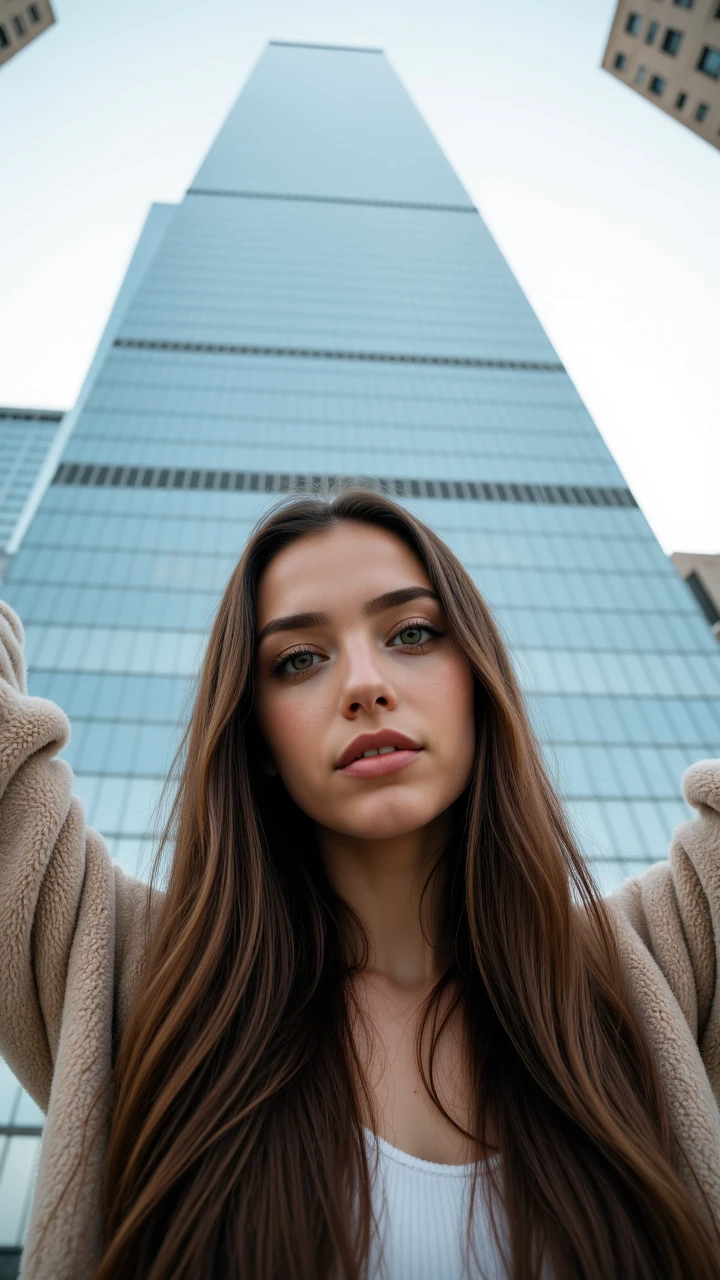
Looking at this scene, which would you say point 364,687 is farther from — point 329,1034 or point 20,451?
point 20,451

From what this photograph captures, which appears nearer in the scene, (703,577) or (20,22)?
(20,22)

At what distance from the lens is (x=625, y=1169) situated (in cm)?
122

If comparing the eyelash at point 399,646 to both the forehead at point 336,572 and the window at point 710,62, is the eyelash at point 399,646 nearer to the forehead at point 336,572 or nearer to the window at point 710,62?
the forehead at point 336,572

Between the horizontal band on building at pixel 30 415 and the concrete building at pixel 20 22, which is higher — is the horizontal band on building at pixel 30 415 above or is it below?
below

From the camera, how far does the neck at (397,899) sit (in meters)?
1.75

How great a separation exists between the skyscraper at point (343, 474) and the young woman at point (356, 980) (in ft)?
46.6

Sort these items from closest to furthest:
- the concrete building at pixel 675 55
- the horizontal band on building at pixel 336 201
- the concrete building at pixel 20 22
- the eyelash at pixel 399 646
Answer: the eyelash at pixel 399 646 < the concrete building at pixel 675 55 < the concrete building at pixel 20 22 < the horizontal band on building at pixel 336 201

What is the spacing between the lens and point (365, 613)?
161 cm

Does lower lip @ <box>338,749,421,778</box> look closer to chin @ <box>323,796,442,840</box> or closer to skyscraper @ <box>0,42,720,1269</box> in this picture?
chin @ <box>323,796,442,840</box>

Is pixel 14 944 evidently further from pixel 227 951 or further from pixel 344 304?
pixel 344 304

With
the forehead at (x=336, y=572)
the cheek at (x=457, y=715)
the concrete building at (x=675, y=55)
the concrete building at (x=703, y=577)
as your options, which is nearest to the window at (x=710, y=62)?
the concrete building at (x=675, y=55)

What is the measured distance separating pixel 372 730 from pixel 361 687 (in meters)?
0.11

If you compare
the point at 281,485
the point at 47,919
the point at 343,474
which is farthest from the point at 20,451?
the point at 47,919

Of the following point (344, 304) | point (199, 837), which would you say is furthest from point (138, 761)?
point (344, 304)
